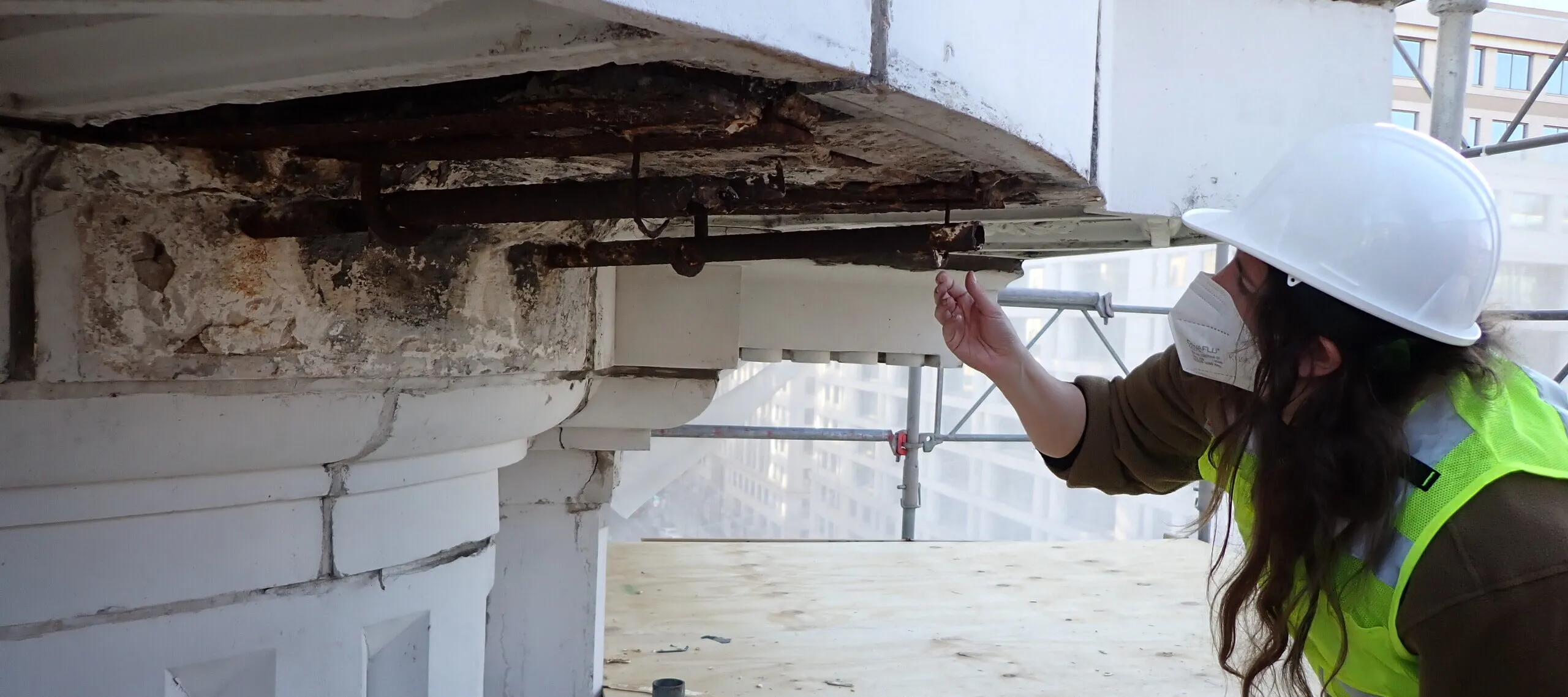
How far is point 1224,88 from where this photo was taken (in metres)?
1.89

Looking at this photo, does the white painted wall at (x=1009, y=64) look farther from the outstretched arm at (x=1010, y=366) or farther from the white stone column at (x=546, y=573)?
the white stone column at (x=546, y=573)

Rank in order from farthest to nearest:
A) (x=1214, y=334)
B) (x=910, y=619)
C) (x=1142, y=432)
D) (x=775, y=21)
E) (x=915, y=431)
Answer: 1. (x=915, y=431)
2. (x=910, y=619)
3. (x=1142, y=432)
4. (x=1214, y=334)
5. (x=775, y=21)

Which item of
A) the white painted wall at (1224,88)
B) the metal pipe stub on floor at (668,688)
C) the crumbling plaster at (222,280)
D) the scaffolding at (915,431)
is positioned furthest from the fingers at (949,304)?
the scaffolding at (915,431)

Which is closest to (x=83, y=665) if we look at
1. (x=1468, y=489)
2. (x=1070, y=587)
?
(x=1468, y=489)

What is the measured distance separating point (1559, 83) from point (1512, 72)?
1.09ft

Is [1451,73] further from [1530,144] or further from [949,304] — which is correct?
[949,304]

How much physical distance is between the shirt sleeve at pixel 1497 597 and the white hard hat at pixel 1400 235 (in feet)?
0.67

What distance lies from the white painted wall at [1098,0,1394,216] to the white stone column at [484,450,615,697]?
1427mm

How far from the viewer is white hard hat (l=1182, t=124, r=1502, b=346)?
3.38 feet

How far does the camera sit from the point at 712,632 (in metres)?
3.29

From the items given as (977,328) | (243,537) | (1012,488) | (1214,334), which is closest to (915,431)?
(977,328)

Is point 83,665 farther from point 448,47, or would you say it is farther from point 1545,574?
point 1545,574

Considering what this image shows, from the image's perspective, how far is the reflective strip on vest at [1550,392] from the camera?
1.07 metres

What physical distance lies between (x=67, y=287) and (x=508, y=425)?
668 millimetres
